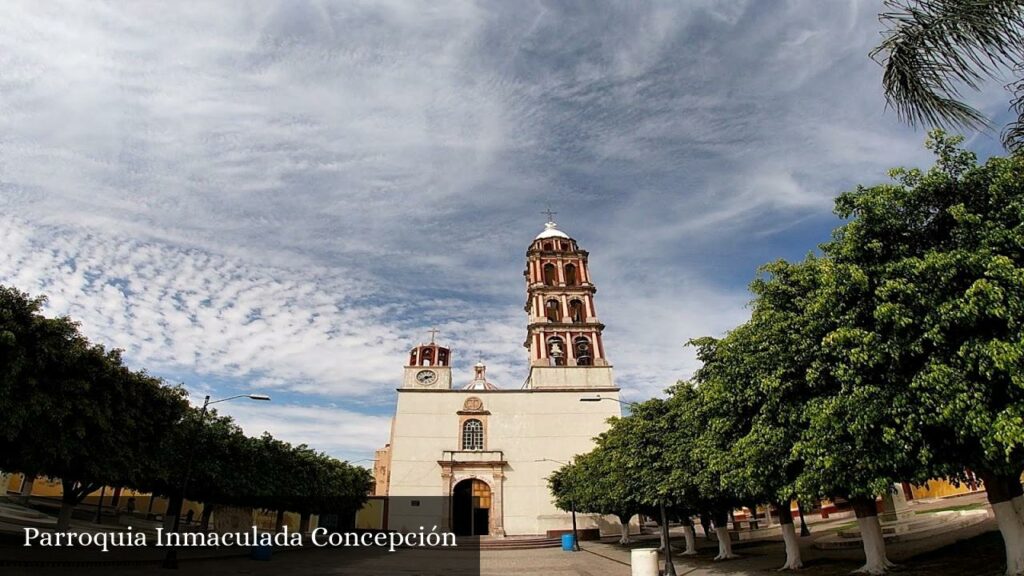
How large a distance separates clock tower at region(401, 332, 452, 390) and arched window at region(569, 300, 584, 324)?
34.8 feet

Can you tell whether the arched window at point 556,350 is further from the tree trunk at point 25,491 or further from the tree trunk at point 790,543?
the tree trunk at point 25,491

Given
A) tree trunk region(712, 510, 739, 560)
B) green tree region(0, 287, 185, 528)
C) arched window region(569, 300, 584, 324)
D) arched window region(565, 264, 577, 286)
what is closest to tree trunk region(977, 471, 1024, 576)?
tree trunk region(712, 510, 739, 560)

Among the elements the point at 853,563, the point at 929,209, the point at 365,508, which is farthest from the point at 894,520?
the point at 365,508

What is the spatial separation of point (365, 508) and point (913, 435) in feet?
151

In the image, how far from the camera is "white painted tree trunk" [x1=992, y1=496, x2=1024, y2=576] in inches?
361

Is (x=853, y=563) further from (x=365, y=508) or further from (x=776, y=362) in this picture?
(x=365, y=508)

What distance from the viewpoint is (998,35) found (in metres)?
5.85

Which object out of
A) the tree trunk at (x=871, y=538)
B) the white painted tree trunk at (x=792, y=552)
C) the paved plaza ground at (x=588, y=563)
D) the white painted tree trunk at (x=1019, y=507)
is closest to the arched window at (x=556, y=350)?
the paved plaza ground at (x=588, y=563)

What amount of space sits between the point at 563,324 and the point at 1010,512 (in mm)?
35344

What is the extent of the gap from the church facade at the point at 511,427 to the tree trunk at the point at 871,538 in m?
24.4

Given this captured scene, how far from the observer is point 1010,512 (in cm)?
952

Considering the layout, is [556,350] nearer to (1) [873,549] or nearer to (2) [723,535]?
(2) [723,535]

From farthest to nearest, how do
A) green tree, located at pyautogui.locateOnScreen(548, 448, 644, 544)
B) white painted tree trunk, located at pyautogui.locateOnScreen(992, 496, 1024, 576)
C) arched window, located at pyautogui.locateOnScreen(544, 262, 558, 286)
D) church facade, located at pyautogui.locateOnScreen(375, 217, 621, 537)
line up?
1. arched window, located at pyautogui.locateOnScreen(544, 262, 558, 286)
2. church facade, located at pyautogui.locateOnScreen(375, 217, 621, 537)
3. green tree, located at pyautogui.locateOnScreen(548, 448, 644, 544)
4. white painted tree trunk, located at pyautogui.locateOnScreen(992, 496, 1024, 576)

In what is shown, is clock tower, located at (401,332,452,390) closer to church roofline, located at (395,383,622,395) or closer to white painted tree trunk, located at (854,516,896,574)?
church roofline, located at (395,383,622,395)
